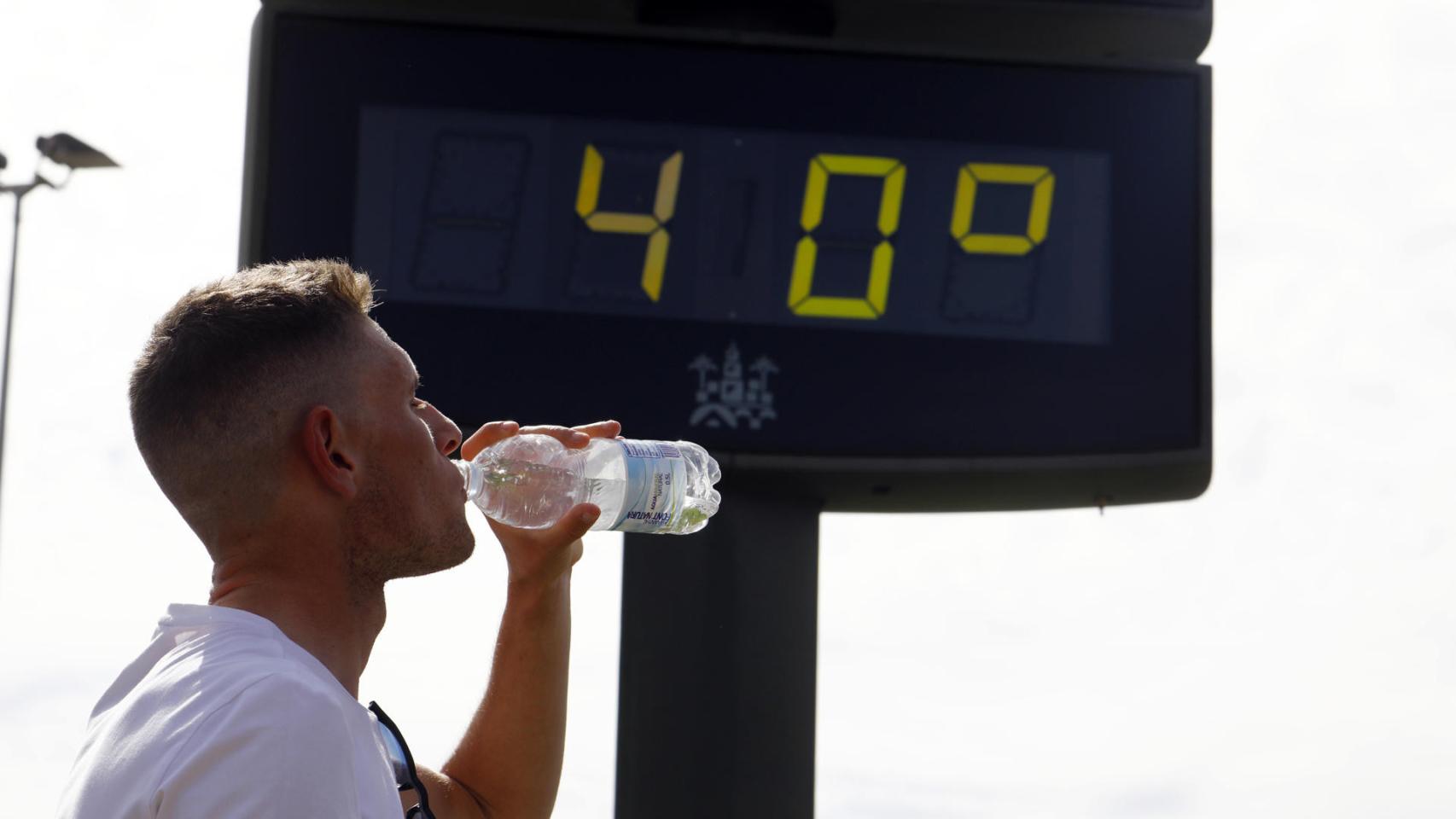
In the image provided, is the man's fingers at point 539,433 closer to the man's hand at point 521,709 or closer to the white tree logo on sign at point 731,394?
the man's hand at point 521,709

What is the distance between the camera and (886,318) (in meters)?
4.57

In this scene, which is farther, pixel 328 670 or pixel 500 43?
pixel 500 43

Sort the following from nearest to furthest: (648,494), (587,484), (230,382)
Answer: (230,382)
(648,494)
(587,484)

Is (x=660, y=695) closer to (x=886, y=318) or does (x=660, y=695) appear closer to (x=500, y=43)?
(x=886, y=318)

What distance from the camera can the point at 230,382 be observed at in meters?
1.84

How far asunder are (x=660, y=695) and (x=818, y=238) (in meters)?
1.13

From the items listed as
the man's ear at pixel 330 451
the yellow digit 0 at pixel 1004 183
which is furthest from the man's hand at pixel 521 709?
the yellow digit 0 at pixel 1004 183

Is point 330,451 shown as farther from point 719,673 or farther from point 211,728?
point 719,673

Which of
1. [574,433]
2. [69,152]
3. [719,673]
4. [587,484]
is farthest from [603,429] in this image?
[69,152]

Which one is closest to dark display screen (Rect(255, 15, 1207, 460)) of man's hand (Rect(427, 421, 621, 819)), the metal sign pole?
the metal sign pole

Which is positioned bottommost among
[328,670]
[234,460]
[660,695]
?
[660,695]

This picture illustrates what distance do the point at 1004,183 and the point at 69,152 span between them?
4.37 metres

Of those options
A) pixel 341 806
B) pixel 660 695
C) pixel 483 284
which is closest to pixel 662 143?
pixel 483 284

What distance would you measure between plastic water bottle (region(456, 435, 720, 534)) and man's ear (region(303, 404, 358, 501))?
2.21ft
